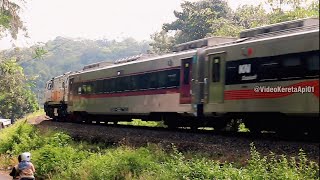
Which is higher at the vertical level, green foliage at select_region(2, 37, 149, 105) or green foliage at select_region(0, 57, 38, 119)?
green foliage at select_region(2, 37, 149, 105)

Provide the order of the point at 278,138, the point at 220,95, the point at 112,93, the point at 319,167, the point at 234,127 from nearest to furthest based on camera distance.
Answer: the point at 319,167 < the point at 278,138 < the point at 220,95 < the point at 234,127 < the point at 112,93

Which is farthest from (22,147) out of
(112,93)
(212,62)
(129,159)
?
(212,62)

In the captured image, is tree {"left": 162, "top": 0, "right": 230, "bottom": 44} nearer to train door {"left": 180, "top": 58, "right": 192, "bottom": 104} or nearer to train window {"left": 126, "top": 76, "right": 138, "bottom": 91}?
train window {"left": 126, "top": 76, "right": 138, "bottom": 91}

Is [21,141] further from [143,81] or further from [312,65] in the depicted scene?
[312,65]

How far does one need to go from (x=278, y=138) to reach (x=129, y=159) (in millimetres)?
4296

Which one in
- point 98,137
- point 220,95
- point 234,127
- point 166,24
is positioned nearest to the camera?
point 220,95

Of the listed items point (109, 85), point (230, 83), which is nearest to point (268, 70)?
point (230, 83)

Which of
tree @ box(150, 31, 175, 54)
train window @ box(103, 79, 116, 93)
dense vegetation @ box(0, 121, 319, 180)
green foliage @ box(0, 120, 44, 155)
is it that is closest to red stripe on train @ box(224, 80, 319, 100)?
dense vegetation @ box(0, 121, 319, 180)

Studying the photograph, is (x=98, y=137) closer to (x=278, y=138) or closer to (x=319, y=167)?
(x=278, y=138)

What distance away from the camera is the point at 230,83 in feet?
43.8

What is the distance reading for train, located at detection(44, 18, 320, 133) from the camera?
10922 millimetres

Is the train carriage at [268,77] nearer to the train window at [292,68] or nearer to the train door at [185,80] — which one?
the train window at [292,68]

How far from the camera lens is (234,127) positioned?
15.7m

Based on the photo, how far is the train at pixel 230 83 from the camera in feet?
35.8
